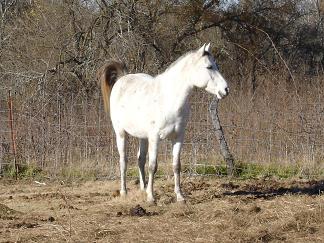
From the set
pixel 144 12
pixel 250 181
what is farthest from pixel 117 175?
pixel 144 12

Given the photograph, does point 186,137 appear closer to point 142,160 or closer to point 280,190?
point 142,160

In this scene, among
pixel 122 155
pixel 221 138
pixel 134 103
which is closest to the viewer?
pixel 134 103

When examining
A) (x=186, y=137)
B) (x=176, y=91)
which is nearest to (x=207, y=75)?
(x=176, y=91)

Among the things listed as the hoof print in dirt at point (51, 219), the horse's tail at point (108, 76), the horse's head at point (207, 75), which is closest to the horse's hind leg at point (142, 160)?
the horse's tail at point (108, 76)

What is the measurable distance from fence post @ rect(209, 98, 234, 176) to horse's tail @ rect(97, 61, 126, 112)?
2.05 metres

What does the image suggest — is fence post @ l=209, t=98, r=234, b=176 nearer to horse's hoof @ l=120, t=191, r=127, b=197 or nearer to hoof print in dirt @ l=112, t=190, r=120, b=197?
hoof print in dirt @ l=112, t=190, r=120, b=197

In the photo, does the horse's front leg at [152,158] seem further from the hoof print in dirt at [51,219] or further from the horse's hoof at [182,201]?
the hoof print in dirt at [51,219]

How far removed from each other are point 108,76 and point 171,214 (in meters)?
3.21

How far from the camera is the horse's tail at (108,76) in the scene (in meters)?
9.73

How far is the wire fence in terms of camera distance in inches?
451

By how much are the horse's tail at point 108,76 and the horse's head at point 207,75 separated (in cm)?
206

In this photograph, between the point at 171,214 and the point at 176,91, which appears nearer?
the point at 171,214

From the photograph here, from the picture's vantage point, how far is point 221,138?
11281 millimetres

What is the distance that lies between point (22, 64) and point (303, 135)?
832cm
